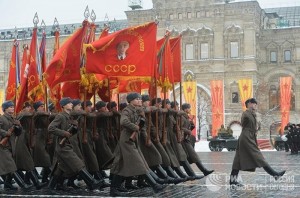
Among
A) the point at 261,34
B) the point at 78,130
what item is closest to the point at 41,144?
the point at 78,130

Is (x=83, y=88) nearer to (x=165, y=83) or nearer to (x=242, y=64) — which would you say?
(x=165, y=83)

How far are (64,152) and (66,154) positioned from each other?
Answer: 0.05 metres

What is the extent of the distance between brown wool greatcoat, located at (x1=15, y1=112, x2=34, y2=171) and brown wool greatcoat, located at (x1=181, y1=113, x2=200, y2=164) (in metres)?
3.10

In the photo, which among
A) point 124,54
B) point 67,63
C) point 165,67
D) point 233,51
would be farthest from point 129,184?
point 233,51

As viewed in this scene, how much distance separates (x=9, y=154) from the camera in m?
9.97

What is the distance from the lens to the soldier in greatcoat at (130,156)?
29.4 ft

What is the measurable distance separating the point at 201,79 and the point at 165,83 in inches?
1273

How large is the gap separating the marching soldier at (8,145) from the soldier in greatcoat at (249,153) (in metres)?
3.95

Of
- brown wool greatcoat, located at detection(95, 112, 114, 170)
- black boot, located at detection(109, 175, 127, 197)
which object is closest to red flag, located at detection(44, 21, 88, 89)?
brown wool greatcoat, located at detection(95, 112, 114, 170)

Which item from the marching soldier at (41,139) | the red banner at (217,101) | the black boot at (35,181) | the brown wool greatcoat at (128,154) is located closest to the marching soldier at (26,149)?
the black boot at (35,181)

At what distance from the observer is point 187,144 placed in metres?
11.6

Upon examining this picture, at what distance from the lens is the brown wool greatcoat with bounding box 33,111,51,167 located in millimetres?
10883

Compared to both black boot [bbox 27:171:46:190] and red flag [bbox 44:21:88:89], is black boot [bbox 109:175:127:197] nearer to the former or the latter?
black boot [bbox 27:171:46:190]

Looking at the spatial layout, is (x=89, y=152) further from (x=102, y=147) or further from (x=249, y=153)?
(x=249, y=153)
